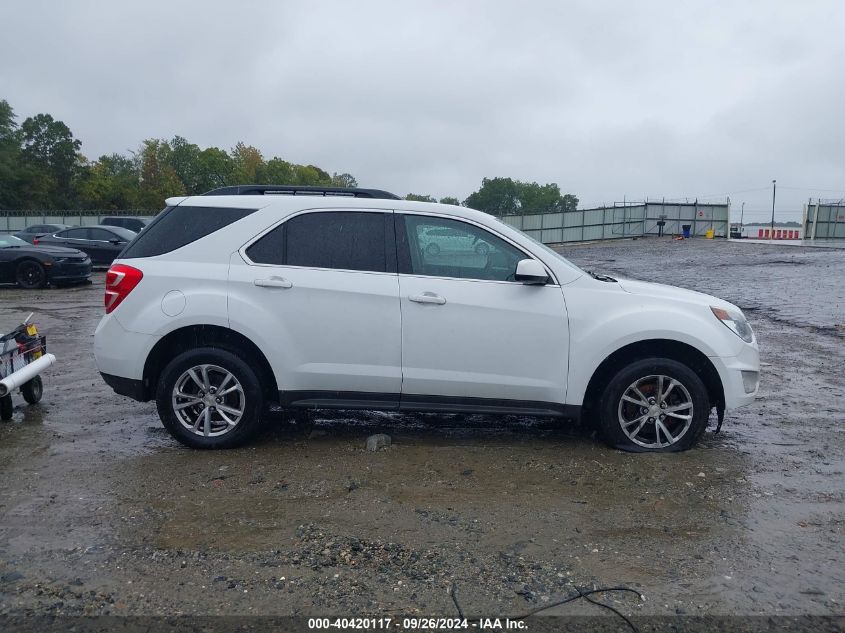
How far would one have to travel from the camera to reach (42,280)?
1731cm

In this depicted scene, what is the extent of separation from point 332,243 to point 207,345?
118 cm

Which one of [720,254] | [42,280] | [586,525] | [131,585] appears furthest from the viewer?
[720,254]

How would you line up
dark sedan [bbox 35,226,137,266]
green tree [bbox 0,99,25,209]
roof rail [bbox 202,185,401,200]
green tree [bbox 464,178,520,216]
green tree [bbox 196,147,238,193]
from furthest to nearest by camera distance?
green tree [bbox 464,178,520,216]
green tree [bbox 196,147,238,193]
green tree [bbox 0,99,25,209]
dark sedan [bbox 35,226,137,266]
roof rail [bbox 202,185,401,200]

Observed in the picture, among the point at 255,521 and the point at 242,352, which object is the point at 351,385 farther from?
the point at 255,521

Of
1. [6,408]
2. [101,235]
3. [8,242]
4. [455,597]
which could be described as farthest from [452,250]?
[101,235]

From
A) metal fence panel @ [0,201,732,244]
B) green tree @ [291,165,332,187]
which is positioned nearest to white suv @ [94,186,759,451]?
metal fence panel @ [0,201,732,244]

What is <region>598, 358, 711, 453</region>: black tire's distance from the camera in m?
5.16

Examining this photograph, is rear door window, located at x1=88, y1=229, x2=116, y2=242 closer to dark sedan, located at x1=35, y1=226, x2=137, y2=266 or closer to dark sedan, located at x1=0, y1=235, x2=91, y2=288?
dark sedan, located at x1=35, y1=226, x2=137, y2=266

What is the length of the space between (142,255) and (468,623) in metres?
3.66

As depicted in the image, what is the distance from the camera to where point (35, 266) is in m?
17.2

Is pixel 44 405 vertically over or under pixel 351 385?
under

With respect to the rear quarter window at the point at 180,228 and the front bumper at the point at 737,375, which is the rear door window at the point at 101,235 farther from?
the front bumper at the point at 737,375

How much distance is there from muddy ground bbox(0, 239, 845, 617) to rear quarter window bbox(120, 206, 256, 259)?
4.86 ft

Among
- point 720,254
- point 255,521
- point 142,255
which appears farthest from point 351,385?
point 720,254
